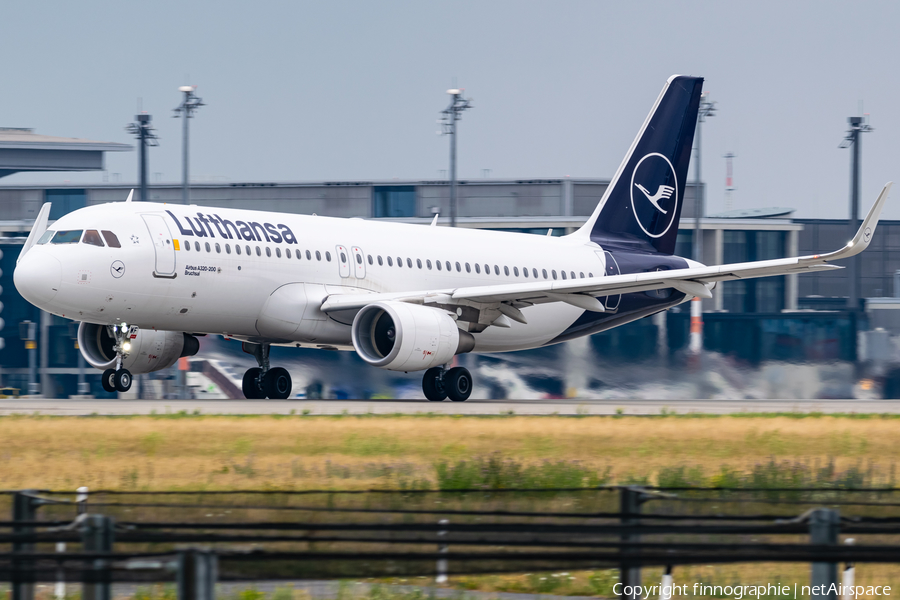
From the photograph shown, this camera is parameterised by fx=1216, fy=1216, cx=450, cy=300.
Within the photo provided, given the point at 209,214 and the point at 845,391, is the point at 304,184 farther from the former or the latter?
the point at 209,214

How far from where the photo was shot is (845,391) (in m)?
34.5

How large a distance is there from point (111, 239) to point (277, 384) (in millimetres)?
6408

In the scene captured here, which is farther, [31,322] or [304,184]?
[304,184]

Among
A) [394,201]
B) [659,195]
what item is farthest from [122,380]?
[394,201]

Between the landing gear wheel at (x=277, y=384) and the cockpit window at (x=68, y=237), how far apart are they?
6435 mm

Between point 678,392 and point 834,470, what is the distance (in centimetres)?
1968

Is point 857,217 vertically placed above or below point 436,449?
above

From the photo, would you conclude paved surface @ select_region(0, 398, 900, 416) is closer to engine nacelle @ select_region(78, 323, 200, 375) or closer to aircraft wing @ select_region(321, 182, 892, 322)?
engine nacelle @ select_region(78, 323, 200, 375)

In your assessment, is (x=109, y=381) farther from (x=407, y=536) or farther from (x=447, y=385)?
(x=407, y=536)

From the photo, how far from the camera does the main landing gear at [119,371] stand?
899 inches

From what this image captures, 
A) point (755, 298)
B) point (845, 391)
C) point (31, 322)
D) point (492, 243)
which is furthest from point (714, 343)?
point (31, 322)

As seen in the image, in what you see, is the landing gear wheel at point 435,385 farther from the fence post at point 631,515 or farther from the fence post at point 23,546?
the fence post at point 23,546

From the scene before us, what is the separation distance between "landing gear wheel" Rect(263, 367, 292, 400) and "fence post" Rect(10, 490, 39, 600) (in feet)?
69.4

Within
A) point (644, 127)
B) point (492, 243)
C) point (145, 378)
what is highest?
point (644, 127)
